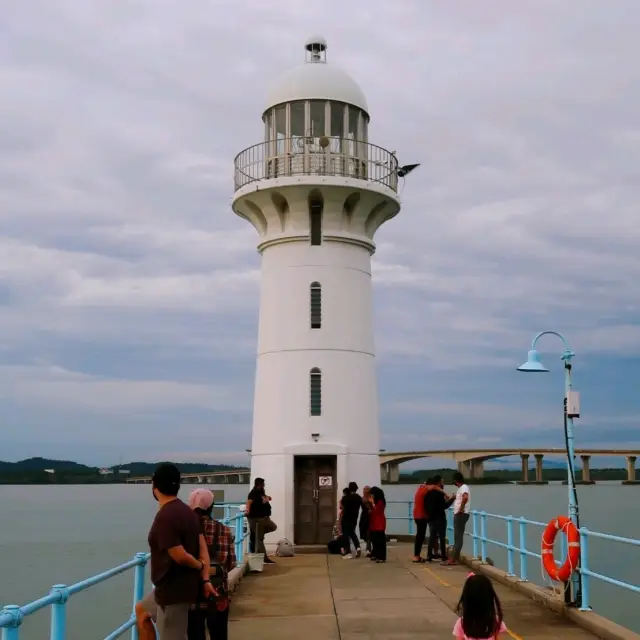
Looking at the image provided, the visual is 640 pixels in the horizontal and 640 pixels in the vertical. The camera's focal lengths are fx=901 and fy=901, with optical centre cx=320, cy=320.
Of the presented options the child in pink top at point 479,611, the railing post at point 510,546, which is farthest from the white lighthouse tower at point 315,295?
the child in pink top at point 479,611

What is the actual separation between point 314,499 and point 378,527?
3244mm

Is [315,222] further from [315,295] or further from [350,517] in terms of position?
[350,517]

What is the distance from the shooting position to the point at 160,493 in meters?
5.94

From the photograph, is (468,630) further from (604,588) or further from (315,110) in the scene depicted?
(604,588)

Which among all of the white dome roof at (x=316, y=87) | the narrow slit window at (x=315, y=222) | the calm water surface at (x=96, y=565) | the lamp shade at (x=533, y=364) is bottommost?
the calm water surface at (x=96, y=565)

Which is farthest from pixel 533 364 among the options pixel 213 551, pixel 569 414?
pixel 213 551

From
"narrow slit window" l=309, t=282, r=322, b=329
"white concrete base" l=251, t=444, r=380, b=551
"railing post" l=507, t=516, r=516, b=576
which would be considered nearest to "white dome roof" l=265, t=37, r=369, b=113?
"narrow slit window" l=309, t=282, r=322, b=329

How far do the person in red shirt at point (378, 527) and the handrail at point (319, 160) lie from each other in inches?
275

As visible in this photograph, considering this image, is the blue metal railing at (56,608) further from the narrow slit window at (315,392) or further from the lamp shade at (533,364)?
the narrow slit window at (315,392)

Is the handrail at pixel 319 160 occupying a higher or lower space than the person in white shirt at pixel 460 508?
higher

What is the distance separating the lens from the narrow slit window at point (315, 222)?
1970 centimetres

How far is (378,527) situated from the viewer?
628 inches

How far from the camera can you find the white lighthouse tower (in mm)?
18953

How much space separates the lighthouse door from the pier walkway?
122 inches
